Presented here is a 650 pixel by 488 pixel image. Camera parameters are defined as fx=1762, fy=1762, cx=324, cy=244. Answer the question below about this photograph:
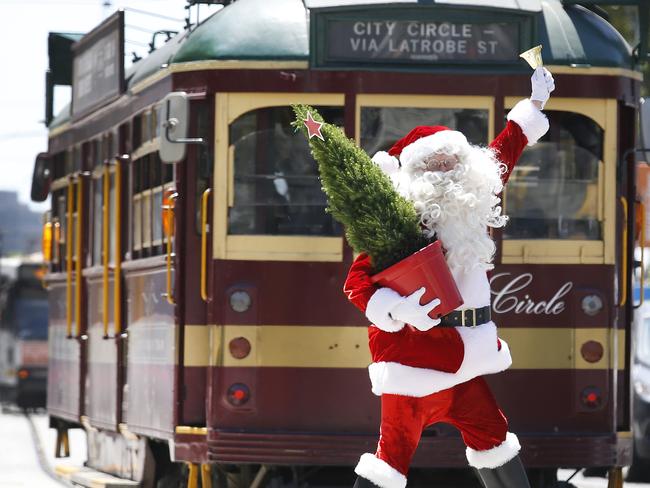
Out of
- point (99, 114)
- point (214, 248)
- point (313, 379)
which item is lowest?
point (313, 379)

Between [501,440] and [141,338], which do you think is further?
[141,338]

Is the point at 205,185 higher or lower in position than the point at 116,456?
higher

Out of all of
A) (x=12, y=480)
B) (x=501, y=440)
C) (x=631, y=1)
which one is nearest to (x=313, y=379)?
(x=501, y=440)

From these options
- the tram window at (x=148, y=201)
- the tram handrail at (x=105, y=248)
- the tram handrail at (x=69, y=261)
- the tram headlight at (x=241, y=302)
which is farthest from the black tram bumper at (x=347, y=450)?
the tram handrail at (x=69, y=261)

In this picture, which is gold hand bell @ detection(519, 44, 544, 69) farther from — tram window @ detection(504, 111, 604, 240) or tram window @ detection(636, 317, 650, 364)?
Answer: tram window @ detection(636, 317, 650, 364)

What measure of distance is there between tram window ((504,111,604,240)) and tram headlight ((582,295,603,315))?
1.01 feet

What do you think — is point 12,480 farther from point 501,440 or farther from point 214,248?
point 501,440

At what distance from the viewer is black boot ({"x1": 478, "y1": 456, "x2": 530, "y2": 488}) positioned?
24.0ft

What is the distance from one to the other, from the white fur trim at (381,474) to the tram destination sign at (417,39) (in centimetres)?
246

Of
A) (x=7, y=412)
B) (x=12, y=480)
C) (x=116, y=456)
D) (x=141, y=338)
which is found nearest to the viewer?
(x=141, y=338)

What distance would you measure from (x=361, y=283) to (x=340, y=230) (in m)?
1.89

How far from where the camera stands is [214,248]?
8.95m

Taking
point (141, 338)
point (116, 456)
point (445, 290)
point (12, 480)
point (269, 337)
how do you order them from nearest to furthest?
point (445, 290) → point (269, 337) → point (141, 338) → point (116, 456) → point (12, 480)

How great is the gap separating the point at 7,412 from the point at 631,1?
2533 cm
